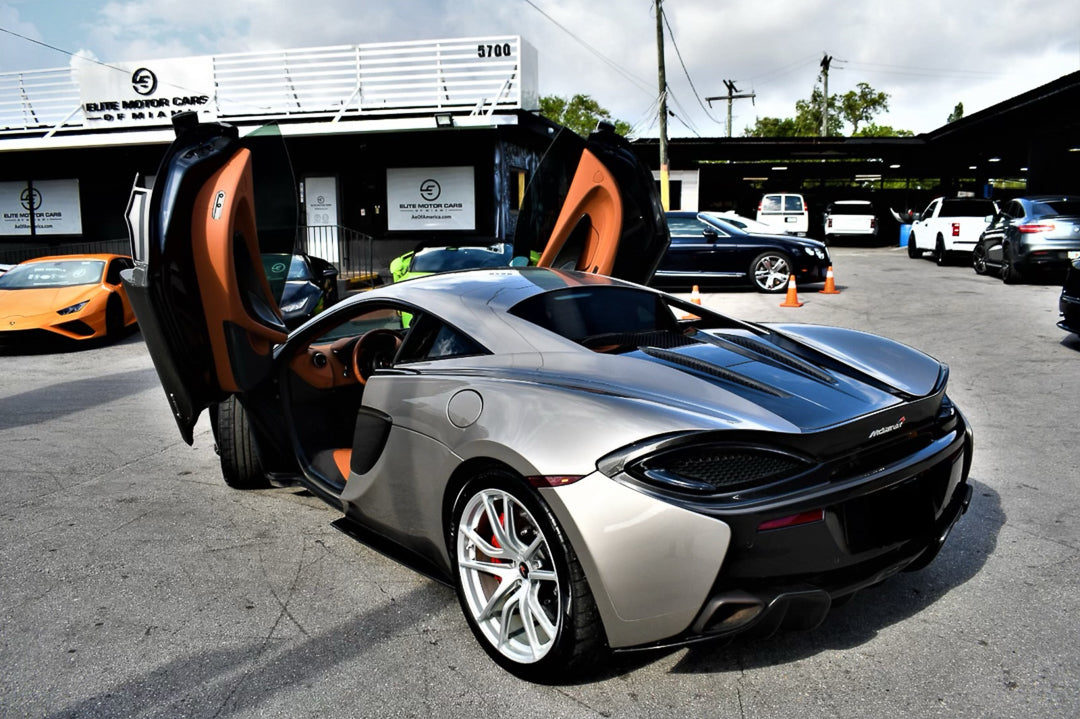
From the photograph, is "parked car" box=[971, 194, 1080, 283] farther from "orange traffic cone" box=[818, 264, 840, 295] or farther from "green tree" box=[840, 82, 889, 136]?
"green tree" box=[840, 82, 889, 136]

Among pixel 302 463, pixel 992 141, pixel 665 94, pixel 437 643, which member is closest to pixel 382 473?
pixel 437 643

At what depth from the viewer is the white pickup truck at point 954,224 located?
20.0m

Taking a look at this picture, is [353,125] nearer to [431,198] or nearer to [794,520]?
[431,198]

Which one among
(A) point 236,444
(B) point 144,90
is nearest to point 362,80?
(B) point 144,90

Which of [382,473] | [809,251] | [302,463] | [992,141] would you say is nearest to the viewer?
[382,473]

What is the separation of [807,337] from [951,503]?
1057 mm

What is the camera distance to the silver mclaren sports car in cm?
254

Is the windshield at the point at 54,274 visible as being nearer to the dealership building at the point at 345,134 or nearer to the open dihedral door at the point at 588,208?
the dealership building at the point at 345,134

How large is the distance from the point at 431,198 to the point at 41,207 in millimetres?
12462

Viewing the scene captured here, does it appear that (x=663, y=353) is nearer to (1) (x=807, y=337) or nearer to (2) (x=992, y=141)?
(1) (x=807, y=337)

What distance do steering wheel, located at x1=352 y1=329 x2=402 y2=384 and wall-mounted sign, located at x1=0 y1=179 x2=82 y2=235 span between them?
24135mm

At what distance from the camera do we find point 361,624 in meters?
3.35

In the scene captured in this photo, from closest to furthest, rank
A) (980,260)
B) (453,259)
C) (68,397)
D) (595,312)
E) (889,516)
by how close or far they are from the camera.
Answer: (889,516) < (595,312) < (68,397) < (453,259) < (980,260)

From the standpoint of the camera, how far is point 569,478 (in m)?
2.61
